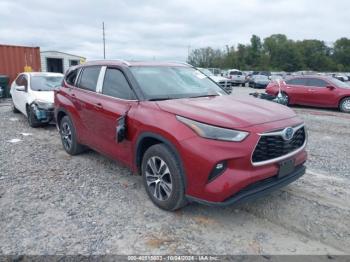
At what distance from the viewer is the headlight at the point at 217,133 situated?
2.96 metres

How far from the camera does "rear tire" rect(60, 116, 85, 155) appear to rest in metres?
5.48

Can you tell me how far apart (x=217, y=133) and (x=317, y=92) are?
11.4m

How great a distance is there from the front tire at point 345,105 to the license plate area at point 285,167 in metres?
10.4

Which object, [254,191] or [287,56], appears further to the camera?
[287,56]

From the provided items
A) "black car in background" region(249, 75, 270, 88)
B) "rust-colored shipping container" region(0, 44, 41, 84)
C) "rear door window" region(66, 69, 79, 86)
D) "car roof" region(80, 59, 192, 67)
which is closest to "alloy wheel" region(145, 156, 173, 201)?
"car roof" region(80, 59, 192, 67)

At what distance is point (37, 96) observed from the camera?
8.11m

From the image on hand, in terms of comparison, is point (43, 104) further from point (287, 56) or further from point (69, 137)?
point (287, 56)

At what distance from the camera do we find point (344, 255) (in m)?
2.84

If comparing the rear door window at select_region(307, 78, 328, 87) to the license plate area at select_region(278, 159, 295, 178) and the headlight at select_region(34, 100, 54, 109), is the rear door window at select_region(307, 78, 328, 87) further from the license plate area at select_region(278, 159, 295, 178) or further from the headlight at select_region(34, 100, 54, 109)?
the license plate area at select_region(278, 159, 295, 178)

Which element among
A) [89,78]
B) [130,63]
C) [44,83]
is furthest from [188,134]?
[44,83]

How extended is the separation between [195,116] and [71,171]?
273 cm

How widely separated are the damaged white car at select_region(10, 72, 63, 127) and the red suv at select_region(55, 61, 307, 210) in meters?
3.66

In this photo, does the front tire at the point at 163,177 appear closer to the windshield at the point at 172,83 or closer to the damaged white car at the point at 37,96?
the windshield at the point at 172,83

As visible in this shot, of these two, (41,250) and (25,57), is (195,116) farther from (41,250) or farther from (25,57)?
(25,57)
